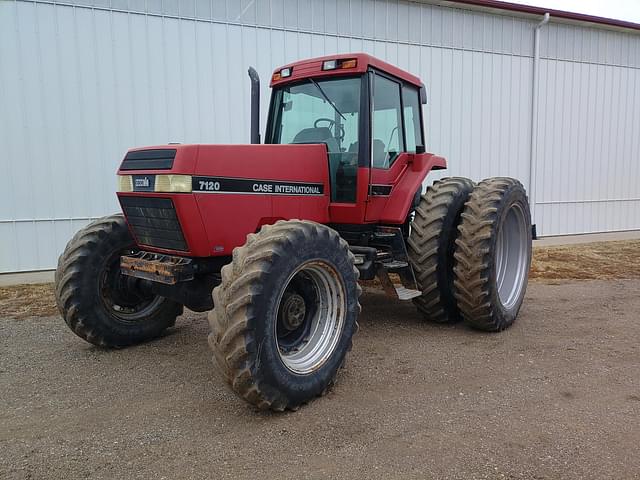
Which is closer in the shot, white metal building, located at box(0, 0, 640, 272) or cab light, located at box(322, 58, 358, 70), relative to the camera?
cab light, located at box(322, 58, 358, 70)

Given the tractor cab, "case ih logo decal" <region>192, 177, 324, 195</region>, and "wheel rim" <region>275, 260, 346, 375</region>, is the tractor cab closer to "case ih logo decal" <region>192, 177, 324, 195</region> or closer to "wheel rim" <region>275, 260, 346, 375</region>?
"case ih logo decal" <region>192, 177, 324, 195</region>

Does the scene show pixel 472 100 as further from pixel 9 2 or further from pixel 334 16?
pixel 9 2

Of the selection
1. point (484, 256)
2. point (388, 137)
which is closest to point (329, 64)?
point (388, 137)

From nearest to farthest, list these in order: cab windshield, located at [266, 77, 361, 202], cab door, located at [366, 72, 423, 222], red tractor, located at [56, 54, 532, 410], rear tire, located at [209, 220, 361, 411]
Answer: rear tire, located at [209, 220, 361, 411], red tractor, located at [56, 54, 532, 410], cab windshield, located at [266, 77, 361, 202], cab door, located at [366, 72, 423, 222]

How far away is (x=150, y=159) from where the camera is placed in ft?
12.3

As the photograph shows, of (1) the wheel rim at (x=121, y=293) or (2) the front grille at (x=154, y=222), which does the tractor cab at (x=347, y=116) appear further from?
(1) the wheel rim at (x=121, y=293)

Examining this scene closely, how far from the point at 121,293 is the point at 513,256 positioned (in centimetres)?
415

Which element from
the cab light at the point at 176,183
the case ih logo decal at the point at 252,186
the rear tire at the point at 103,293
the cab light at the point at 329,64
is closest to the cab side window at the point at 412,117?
the cab light at the point at 329,64

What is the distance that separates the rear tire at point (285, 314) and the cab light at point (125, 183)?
1183 millimetres

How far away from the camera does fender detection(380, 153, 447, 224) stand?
4.96 m

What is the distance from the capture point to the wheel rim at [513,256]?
570 centimetres

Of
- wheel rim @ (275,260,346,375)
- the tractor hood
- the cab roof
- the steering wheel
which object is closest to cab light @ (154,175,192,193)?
the tractor hood

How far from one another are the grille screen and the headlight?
7cm

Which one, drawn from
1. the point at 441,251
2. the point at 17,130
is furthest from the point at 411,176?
the point at 17,130
